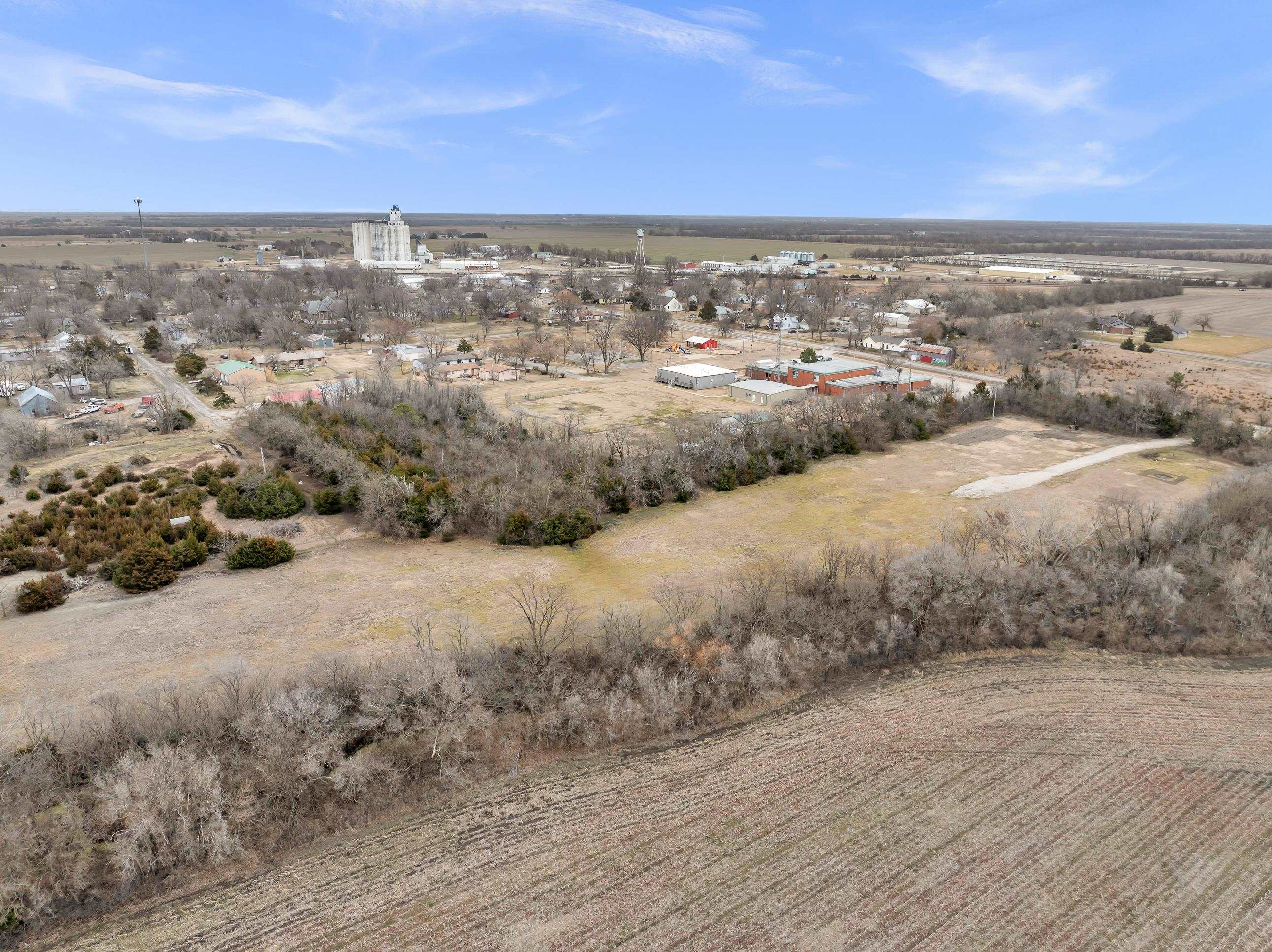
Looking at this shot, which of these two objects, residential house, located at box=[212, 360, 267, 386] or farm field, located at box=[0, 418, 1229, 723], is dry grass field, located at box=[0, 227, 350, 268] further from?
farm field, located at box=[0, 418, 1229, 723]

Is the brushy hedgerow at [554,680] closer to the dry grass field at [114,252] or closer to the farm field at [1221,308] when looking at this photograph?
the farm field at [1221,308]

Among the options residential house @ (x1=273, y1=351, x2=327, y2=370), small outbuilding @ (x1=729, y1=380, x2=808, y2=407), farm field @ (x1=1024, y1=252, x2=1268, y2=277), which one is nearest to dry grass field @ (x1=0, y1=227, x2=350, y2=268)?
residential house @ (x1=273, y1=351, x2=327, y2=370)

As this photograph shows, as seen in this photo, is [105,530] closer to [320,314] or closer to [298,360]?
[298,360]

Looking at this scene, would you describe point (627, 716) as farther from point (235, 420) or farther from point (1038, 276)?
point (1038, 276)

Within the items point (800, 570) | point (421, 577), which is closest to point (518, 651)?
point (421, 577)

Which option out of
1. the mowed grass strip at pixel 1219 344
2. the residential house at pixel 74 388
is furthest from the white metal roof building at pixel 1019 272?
the residential house at pixel 74 388

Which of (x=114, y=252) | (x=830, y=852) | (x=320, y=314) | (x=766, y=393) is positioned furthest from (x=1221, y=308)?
(x=114, y=252)
